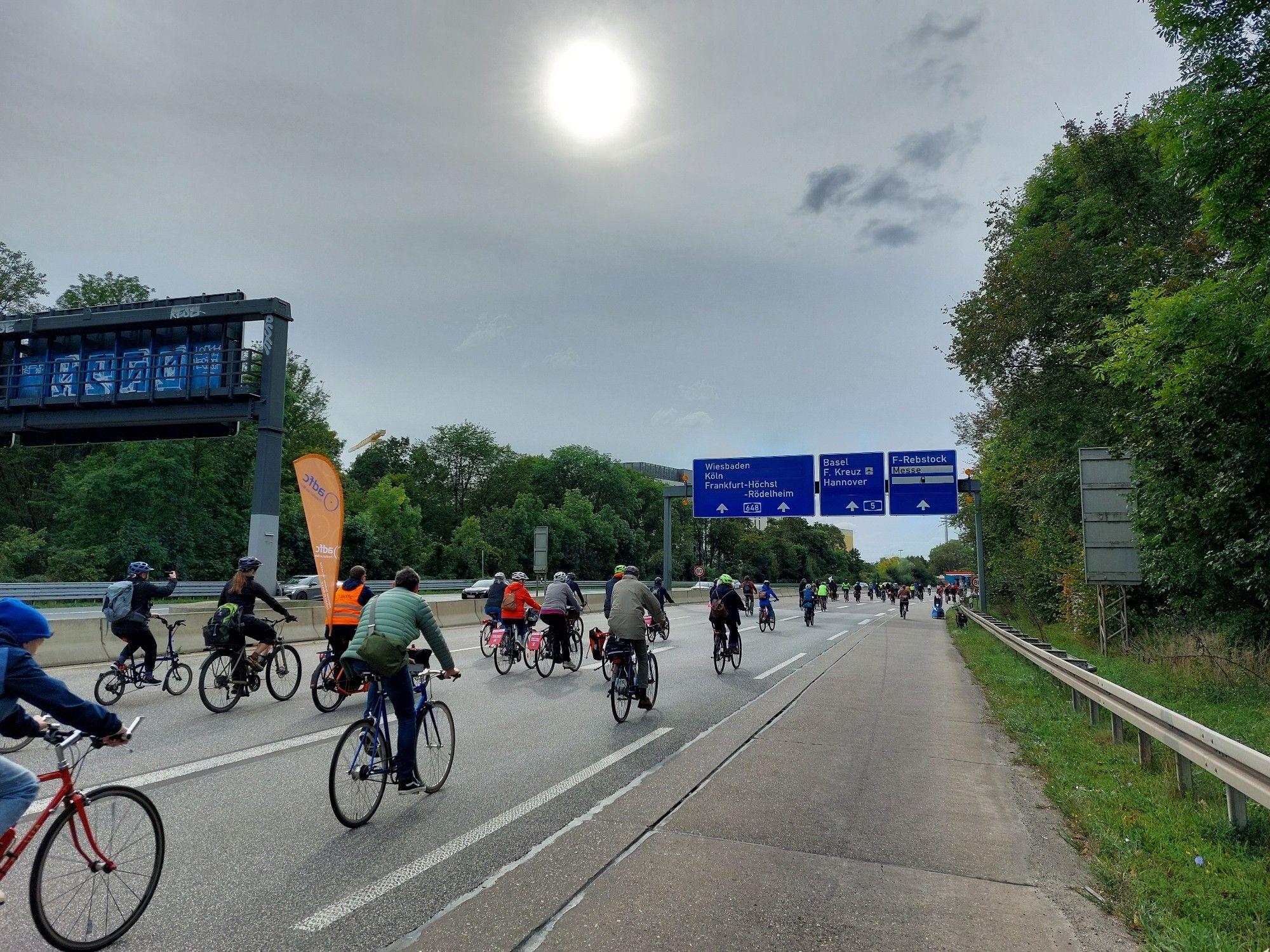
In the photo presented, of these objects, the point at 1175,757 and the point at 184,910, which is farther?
the point at 1175,757

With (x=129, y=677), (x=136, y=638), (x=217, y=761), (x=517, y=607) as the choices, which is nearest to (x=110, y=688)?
(x=129, y=677)

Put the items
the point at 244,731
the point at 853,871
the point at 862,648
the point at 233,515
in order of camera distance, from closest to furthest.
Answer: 1. the point at 853,871
2. the point at 244,731
3. the point at 862,648
4. the point at 233,515

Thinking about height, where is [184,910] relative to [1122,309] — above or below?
below

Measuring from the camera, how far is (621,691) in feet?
30.7

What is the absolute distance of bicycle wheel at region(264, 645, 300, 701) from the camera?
34.1 ft

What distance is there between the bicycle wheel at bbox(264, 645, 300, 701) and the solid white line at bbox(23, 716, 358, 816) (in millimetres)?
2176

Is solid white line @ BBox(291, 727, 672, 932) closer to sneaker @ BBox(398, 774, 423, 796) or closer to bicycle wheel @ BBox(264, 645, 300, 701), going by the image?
sneaker @ BBox(398, 774, 423, 796)

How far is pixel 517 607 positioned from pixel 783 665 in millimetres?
5780

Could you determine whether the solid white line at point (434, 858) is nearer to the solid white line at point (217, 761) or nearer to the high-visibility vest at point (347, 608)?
the solid white line at point (217, 761)

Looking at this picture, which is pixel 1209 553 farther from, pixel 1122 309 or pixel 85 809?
pixel 85 809

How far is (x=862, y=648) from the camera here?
2080 cm

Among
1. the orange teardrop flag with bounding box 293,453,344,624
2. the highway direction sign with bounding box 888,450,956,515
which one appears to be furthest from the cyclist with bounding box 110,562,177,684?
the highway direction sign with bounding box 888,450,956,515

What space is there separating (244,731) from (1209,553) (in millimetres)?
13401

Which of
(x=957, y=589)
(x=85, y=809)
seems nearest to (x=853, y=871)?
(x=85, y=809)
